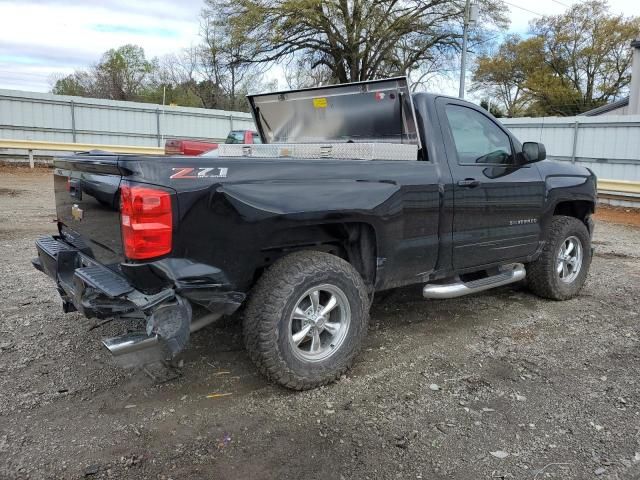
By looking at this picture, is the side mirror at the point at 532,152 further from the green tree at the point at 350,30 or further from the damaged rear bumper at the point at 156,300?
the green tree at the point at 350,30

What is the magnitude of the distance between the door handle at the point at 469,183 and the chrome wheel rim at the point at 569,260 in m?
1.68

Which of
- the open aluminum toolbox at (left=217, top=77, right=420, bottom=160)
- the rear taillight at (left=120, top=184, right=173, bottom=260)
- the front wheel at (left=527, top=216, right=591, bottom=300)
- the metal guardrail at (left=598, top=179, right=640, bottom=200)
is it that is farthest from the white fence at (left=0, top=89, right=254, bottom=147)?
the rear taillight at (left=120, top=184, right=173, bottom=260)

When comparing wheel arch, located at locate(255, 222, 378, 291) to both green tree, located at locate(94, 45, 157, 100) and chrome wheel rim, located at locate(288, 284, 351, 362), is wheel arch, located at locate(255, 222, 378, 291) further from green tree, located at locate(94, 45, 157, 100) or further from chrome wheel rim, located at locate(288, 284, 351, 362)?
green tree, located at locate(94, 45, 157, 100)

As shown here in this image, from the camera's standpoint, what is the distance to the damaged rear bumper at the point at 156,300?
2.89 m

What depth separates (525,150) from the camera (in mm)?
4820

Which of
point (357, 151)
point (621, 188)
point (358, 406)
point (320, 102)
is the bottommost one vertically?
point (358, 406)

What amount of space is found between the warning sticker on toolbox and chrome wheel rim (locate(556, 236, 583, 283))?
2.81 meters

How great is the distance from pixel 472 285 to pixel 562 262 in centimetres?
167

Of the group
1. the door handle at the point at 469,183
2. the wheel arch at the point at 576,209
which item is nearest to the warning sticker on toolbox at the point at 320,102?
the door handle at the point at 469,183

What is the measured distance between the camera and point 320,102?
4.85m

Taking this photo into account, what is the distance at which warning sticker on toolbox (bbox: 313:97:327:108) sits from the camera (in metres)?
4.82

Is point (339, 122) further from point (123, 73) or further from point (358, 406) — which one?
point (123, 73)

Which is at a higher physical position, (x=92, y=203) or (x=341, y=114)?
(x=341, y=114)

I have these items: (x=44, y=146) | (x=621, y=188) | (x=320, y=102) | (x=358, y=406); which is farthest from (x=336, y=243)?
(x=44, y=146)
